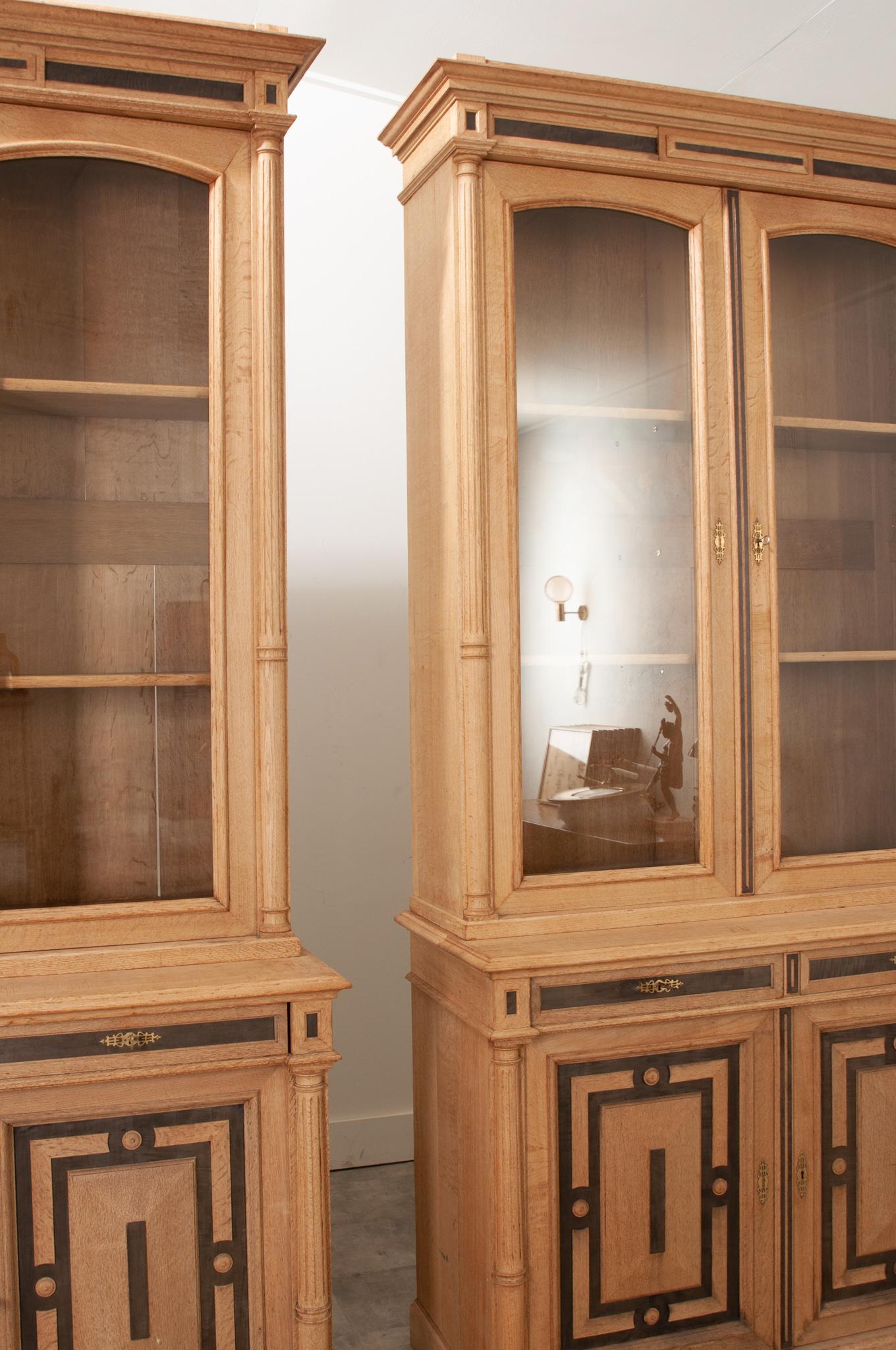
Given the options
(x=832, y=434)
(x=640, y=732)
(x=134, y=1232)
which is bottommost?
(x=134, y=1232)

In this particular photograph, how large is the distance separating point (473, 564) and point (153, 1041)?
957 millimetres

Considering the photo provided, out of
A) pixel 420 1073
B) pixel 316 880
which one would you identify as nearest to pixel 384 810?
pixel 316 880

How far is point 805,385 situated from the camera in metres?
2.41

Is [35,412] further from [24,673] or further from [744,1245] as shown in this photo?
[744,1245]

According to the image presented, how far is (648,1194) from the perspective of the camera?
2.12 m

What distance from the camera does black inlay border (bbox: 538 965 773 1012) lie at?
81.2 inches

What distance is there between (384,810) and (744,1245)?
1.46 meters

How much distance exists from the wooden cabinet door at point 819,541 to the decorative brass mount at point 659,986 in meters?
0.29

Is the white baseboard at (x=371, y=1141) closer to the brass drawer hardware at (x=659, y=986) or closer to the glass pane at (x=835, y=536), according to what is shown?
the brass drawer hardware at (x=659, y=986)

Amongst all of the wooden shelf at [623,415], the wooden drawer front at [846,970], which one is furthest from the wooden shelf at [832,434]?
the wooden drawer front at [846,970]

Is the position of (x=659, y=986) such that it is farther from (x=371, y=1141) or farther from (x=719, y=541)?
(x=371, y=1141)

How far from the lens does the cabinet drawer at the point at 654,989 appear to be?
2.06m

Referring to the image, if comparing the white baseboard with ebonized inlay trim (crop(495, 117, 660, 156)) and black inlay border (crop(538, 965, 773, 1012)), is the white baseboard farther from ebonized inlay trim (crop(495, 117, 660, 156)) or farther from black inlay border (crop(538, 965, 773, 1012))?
ebonized inlay trim (crop(495, 117, 660, 156))

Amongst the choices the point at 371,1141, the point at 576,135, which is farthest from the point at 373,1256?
the point at 576,135
